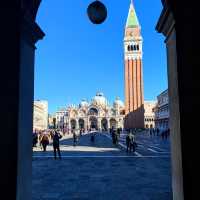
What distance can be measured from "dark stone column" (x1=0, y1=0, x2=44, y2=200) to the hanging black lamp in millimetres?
903

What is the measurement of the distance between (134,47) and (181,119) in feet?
270

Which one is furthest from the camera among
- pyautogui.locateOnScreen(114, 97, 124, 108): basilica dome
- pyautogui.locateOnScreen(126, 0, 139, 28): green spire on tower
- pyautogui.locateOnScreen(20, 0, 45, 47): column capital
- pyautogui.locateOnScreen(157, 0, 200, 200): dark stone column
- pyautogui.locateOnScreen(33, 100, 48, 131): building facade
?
pyautogui.locateOnScreen(114, 97, 124, 108): basilica dome

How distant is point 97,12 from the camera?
15.6ft

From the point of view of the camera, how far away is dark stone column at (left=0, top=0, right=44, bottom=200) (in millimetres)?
3840

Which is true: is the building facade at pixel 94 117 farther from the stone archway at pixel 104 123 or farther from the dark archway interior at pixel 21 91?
the dark archway interior at pixel 21 91

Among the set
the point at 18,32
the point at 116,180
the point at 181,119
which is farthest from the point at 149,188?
the point at 18,32

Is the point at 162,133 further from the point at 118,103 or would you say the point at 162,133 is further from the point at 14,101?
the point at 118,103

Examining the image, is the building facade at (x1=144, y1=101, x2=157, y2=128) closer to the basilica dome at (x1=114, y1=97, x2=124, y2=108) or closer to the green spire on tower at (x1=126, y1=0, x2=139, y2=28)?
the basilica dome at (x1=114, y1=97, x2=124, y2=108)

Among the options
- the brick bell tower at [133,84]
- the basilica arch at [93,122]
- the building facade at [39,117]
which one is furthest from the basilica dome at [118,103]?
the brick bell tower at [133,84]

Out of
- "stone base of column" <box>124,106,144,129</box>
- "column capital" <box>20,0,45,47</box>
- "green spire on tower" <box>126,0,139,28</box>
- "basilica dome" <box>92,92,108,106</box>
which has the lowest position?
"column capital" <box>20,0,45,47</box>

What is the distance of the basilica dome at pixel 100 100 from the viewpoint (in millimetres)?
125256

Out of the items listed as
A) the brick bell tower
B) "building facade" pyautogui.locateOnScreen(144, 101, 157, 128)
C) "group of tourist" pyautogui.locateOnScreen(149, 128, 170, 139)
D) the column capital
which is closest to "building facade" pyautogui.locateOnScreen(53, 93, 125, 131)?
"building facade" pyautogui.locateOnScreen(144, 101, 157, 128)

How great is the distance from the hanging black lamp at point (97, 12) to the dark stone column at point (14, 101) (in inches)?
35.5

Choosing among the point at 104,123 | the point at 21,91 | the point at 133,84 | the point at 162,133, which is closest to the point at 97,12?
the point at 21,91
